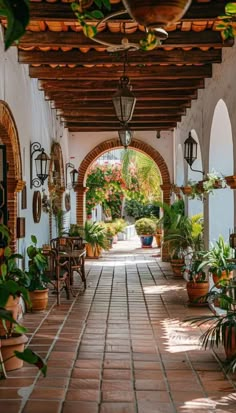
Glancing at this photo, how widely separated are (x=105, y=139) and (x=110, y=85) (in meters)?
5.47

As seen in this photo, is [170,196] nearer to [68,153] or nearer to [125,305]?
[68,153]

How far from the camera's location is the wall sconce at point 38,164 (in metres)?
7.69

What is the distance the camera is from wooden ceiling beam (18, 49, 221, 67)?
635 cm

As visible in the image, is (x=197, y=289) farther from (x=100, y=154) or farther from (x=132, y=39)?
(x=100, y=154)

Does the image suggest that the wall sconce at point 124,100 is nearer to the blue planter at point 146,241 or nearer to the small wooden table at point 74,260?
the small wooden table at point 74,260

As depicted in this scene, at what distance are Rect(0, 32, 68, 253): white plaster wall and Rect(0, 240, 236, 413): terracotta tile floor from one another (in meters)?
1.38

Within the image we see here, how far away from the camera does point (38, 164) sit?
26.2 ft

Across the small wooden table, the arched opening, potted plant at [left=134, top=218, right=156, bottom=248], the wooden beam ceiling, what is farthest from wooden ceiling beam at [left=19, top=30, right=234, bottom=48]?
potted plant at [left=134, top=218, right=156, bottom=248]

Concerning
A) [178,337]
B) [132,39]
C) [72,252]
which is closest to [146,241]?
[72,252]

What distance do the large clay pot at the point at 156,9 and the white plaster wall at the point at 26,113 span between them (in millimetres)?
4213

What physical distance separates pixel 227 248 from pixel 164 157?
731cm

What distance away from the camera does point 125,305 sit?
23.9ft

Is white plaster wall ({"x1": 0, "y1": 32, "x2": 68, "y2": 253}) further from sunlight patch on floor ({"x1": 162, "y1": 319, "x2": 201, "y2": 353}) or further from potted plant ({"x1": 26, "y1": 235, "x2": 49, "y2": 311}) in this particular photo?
sunlight patch on floor ({"x1": 162, "y1": 319, "x2": 201, "y2": 353})

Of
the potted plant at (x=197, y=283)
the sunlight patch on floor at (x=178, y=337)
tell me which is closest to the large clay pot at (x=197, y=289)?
the potted plant at (x=197, y=283)
